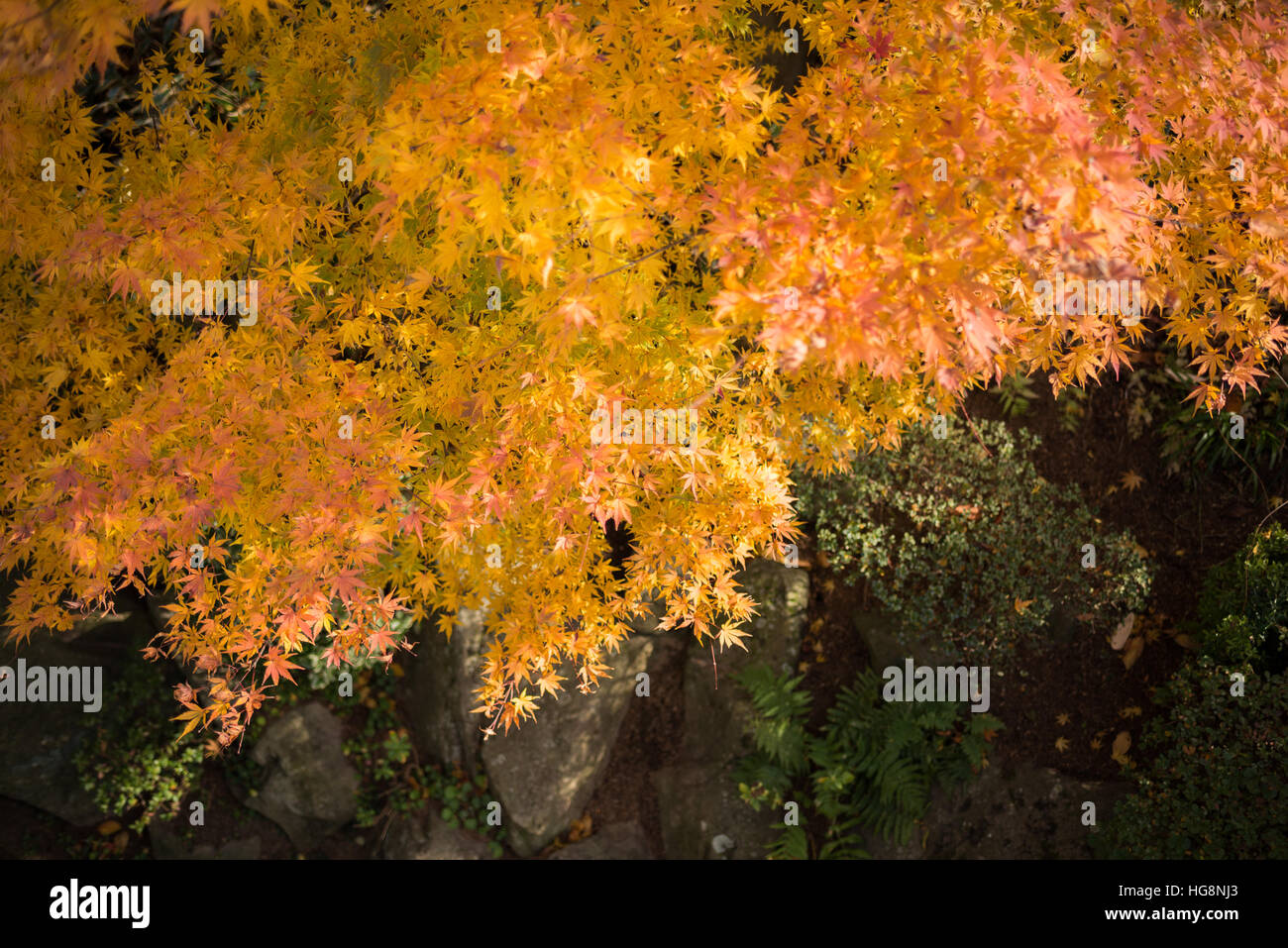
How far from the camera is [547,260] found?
213 centimetres

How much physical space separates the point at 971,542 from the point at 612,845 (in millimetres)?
3252

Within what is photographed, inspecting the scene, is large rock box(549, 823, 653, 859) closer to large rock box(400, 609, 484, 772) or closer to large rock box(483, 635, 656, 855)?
large rock box(483, 635, 656, 855)

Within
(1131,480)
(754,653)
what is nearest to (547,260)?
(754,653)

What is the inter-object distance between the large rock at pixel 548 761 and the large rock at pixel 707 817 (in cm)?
64

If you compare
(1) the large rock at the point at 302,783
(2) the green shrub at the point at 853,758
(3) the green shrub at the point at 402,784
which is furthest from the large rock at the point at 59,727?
(2) the green shrub at the point at 853,758

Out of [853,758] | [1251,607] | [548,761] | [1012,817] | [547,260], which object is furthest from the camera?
[548,761]

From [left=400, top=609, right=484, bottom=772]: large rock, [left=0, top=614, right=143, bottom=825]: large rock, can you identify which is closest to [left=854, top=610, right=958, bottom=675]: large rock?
[left=400, top=609, right=484, bottom=772]: large rock

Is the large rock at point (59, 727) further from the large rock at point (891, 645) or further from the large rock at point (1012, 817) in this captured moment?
the large rock at point (1012, 817)

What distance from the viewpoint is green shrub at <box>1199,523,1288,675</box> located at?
411cm

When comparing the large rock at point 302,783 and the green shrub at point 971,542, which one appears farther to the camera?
the large rock at point 302,783

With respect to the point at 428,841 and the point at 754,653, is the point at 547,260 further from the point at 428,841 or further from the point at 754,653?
the point at 428,841

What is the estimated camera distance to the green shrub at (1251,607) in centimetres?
411
